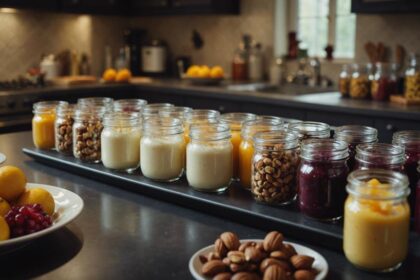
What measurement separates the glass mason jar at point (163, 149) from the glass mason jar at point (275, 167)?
29cm

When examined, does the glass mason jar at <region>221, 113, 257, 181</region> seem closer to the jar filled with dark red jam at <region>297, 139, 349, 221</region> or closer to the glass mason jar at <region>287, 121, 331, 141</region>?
the glass mason jar at <region>287, 121, 331, 141</region>

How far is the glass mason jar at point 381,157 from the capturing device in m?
1.19

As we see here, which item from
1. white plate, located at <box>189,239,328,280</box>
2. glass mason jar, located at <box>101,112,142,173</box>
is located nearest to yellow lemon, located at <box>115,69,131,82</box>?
glass mason jar, located at <box>101,112,142,173</box>

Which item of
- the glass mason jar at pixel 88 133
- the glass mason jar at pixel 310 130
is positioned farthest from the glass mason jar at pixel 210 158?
the glass mason jar at pixel 88 133

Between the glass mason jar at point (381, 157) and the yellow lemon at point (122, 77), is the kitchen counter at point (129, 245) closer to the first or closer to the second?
the glass mason jar at point (381, 157)

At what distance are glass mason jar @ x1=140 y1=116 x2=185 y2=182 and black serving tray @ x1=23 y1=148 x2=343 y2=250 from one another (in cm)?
3

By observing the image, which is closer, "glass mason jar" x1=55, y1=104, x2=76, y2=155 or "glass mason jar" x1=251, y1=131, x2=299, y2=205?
→ "glass mason jar" x1=251, y1=131, x2=299, y2=205

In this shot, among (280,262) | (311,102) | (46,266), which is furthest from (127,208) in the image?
(311,102)

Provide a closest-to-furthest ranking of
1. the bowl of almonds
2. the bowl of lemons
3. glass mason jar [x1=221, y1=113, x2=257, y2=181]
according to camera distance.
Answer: the bowl of almonds → glass mason jar [x1=221, y1=113, x2=257, y2=181] → the bowl of lemons

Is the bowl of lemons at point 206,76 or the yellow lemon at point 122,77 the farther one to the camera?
the yellow lemon at point 122,77

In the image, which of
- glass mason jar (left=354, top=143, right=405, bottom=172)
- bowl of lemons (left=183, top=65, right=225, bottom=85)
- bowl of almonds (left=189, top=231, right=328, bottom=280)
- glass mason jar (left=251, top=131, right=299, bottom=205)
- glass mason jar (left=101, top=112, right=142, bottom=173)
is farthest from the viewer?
bowl of lemons (left=183, top=65, right=225, bottom=85)

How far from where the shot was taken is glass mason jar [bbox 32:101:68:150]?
6.48 feet

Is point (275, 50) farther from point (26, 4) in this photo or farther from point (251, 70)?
point (26, 4)

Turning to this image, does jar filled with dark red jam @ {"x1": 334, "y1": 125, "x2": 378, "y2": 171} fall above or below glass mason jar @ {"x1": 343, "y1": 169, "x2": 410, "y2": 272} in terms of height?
above
